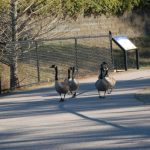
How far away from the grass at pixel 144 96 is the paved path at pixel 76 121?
0.14m

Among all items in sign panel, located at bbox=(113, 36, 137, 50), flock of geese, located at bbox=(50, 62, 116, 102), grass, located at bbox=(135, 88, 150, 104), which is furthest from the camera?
sign panel, located at bbox=(113, 36, 137, 50)

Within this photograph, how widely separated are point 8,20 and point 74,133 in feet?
30.5

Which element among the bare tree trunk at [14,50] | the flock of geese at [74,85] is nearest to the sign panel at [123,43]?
the bare tree trunk at [14,50]

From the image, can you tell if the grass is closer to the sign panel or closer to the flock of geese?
the flock of geese

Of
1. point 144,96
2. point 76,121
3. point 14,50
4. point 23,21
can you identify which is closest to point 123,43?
point 23,21

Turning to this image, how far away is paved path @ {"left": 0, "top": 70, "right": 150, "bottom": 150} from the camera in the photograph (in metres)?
9.66

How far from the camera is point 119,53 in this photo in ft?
89.4

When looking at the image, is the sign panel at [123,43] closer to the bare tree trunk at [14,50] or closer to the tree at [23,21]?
the tree at [23,21]

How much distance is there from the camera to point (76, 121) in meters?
11.6

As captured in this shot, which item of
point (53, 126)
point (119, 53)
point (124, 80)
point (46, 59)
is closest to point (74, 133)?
point (53, 126)

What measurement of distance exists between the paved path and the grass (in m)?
0.14

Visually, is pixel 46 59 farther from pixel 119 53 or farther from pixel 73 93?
pixel 119 53

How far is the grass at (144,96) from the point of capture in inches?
542

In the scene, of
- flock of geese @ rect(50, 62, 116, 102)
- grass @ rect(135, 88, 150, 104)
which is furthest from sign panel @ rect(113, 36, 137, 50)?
flock of geese @ rect(50, 62, 116, 102)
